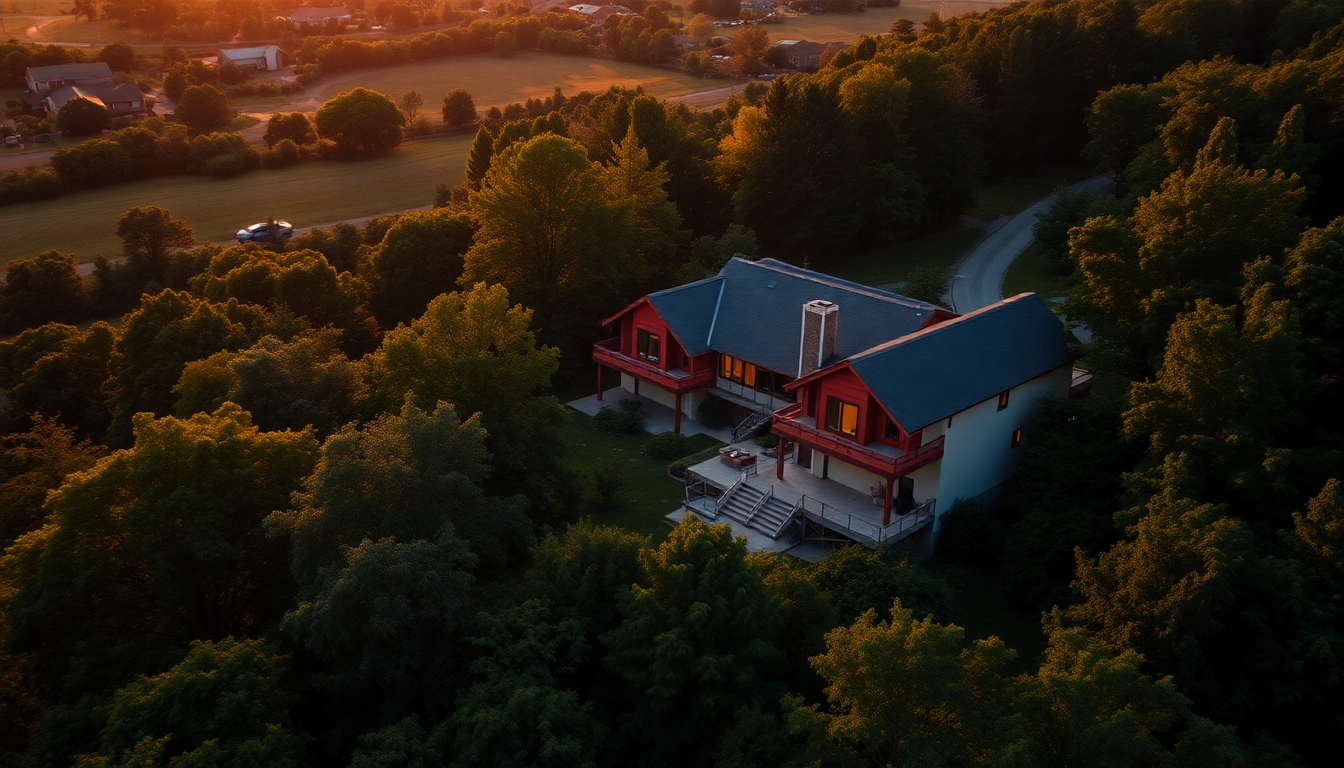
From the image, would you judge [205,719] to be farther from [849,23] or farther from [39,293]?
[849,23]

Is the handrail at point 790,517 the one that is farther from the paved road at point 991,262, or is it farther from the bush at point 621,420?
the paved road at point 991,262

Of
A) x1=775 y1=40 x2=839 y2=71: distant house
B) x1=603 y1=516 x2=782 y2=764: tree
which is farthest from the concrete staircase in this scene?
x1=775 y1=40 x2=839 y2=71: distant house

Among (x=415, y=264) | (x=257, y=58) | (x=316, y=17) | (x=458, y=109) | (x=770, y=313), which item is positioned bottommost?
(x=415, y=264)

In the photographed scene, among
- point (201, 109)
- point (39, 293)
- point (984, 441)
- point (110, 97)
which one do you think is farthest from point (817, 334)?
point (110, 97)

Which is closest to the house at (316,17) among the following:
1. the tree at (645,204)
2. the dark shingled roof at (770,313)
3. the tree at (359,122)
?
the tree at (359,122)

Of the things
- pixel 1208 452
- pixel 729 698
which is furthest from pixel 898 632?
pixel 1208 452

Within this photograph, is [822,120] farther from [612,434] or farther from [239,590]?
[239,590]

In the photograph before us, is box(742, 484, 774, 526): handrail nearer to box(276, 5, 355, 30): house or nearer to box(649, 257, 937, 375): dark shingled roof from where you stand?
box(649, 257, 937, 375): dark shingled roof
